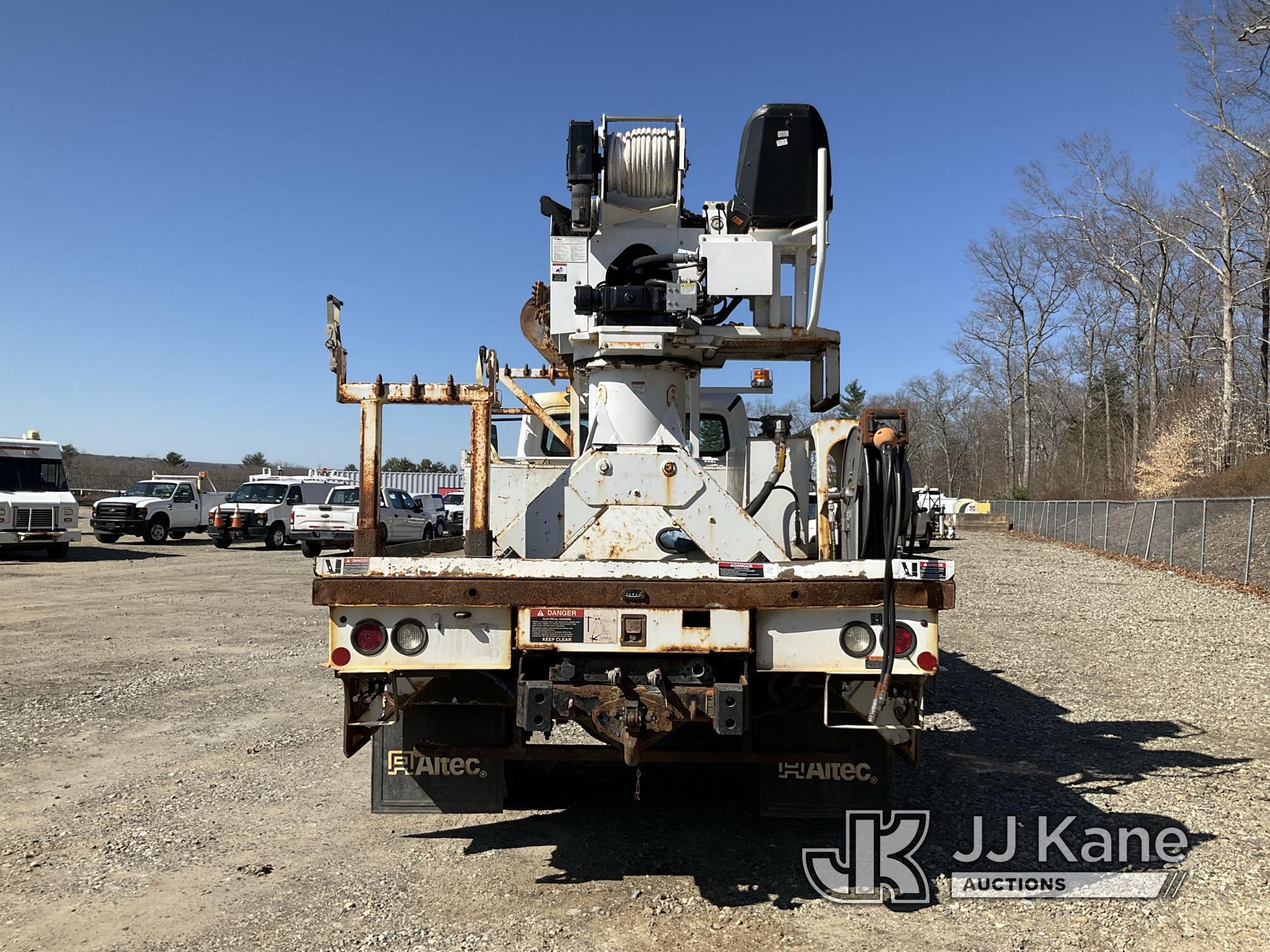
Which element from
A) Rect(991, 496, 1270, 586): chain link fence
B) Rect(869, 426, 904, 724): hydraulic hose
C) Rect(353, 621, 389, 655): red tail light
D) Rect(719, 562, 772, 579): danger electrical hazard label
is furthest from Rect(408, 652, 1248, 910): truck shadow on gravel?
Rect(991, 496, 1270, 586): chain link fence

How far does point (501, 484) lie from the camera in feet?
19.6

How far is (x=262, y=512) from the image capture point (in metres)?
26.2

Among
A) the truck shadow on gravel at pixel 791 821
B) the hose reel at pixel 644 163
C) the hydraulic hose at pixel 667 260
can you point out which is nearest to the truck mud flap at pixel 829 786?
the truck shadow on gravel at pixel 791 821

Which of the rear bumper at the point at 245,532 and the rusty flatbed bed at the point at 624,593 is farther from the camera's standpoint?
the rear bumper at the point at 245,532

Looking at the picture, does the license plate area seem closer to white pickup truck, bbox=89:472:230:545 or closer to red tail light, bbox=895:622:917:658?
red tail light, bbox=895:622:917:658

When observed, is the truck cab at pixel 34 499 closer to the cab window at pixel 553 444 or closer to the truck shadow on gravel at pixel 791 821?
the cab window at pixel 553 444

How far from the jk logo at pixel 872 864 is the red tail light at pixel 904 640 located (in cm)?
103

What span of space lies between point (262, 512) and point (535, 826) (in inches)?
922

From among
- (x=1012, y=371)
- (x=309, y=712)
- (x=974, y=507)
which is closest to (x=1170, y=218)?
(x=974, y=507)

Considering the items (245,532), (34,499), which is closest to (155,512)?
(245,532)

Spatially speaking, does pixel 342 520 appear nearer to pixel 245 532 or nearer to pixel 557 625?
pixel 245 532

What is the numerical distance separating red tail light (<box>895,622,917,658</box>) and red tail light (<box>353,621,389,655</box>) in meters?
2.02

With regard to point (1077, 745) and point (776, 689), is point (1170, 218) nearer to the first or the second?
point (1077, 745)

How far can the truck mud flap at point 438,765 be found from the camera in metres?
4.44
